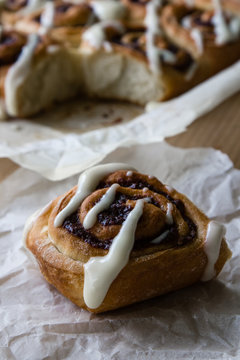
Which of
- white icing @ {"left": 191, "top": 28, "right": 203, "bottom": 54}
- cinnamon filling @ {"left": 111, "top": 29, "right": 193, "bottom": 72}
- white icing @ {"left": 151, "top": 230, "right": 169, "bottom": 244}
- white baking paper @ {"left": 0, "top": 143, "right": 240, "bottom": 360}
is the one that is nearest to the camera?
white baking paper @ {"left": 0, "top": 143, "right": 240, "bottom": 360}

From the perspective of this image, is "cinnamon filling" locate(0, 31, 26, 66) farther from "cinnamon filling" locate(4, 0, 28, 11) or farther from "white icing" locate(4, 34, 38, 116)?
"cinnamon filling" locate(4, 0, 28, 11)

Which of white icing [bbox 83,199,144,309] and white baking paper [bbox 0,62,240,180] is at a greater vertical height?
white icing [bbox 83,199,144,309]

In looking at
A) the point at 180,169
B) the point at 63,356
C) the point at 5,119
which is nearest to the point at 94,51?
the point at 5,119

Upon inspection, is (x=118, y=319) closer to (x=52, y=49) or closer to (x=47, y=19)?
(x=52, y=49)

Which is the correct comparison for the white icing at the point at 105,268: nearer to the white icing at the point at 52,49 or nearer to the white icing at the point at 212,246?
the white icing at the point at 212,246

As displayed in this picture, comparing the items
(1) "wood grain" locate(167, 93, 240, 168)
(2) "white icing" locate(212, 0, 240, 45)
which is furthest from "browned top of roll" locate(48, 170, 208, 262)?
(2) "white icing" locate(212, 0, 240, 45)

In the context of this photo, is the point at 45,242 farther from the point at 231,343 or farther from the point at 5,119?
the point at 5,119

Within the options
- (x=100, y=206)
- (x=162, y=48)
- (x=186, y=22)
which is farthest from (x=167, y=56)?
(x=100, y=206)
